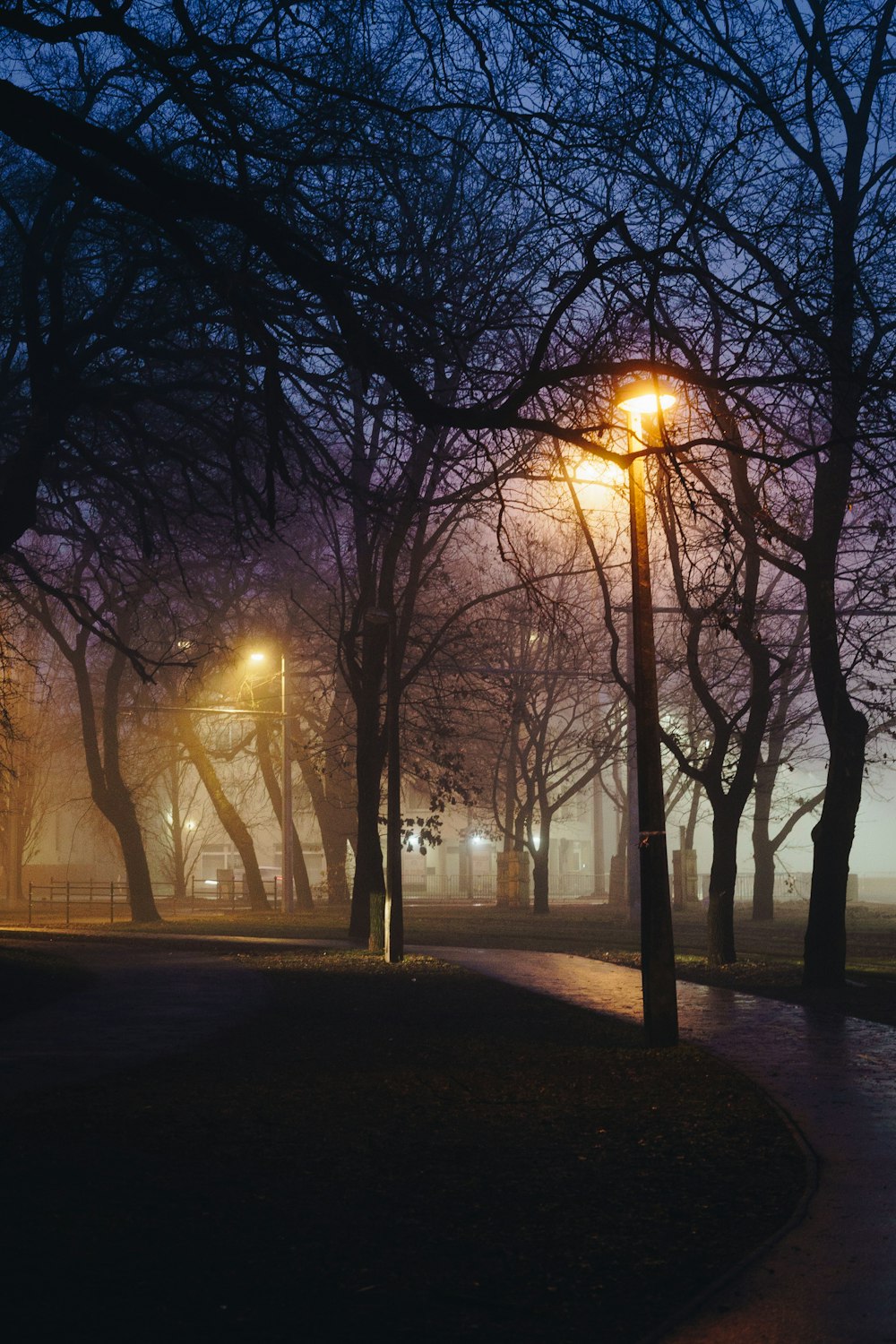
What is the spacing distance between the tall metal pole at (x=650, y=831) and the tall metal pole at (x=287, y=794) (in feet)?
95.7

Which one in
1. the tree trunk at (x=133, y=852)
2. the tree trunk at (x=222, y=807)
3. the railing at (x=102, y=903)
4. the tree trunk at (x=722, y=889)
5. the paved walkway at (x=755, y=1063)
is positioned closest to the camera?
the paved walkway at (x=755, y=1063)

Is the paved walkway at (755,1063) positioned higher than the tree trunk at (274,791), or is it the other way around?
the tree trunk at (274,791)

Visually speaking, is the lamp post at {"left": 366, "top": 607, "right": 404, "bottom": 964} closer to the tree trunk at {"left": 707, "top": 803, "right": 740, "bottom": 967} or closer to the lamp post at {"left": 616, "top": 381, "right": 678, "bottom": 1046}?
the tree trunk at {"left": 707, "top": 803, "right": 740, "bottom": 967}

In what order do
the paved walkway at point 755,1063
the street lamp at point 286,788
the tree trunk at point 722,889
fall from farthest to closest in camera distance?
the street lamp at point 286,788 < the tree trunk at point 722,889 < the paved walkway at point 755,1063

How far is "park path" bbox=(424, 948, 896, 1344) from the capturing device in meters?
4.94

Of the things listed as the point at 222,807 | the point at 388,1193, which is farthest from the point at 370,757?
the point at 222,807

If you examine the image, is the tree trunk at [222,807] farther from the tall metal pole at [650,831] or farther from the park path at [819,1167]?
the tall metal pole at [650,831]

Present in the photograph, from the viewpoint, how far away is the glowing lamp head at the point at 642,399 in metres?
11.4

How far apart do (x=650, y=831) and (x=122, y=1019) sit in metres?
5.62

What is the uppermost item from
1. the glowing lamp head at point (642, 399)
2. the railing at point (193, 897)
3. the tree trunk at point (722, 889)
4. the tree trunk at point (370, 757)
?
the glowing lamp head at point (642, 399)

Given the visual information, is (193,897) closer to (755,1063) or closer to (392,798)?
(392,798)

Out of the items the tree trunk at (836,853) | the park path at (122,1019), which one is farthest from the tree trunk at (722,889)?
the park path at (122,1019)

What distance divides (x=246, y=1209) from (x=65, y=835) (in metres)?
83.2

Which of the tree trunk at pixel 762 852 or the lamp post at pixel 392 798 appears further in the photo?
the tree trunk at pixel 762 852
